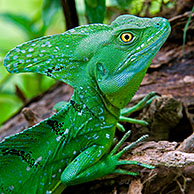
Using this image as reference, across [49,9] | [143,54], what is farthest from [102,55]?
[49,9]

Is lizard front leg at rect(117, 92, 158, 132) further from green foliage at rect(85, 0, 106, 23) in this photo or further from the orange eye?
green foliage at rect(85, 0, 106, 23)

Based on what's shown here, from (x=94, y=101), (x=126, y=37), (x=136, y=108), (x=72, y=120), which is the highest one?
(x=126, y=37)

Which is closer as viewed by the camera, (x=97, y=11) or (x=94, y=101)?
(x=94, y=101)

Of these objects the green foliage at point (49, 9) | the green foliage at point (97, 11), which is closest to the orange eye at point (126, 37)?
the green foliage at point (97, 11)

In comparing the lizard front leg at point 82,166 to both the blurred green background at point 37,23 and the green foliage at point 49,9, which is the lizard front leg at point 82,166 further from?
the green foliage at point 49,9

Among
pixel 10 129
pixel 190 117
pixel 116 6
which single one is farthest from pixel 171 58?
pixel 10 129

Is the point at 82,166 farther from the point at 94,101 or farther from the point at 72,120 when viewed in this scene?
the point at 94,101

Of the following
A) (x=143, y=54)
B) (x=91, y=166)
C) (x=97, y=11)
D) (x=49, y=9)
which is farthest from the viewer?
(x=49, y=9)

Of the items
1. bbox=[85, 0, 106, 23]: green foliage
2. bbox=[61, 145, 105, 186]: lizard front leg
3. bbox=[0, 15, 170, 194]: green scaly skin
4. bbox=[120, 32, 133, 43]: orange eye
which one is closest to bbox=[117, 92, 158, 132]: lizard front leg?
bbox=[0, 15, 170, 194]: green scaly skin
